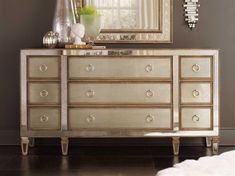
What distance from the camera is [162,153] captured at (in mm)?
4543

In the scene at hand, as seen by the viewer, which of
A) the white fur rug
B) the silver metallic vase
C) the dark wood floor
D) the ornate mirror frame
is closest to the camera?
the white fur rug

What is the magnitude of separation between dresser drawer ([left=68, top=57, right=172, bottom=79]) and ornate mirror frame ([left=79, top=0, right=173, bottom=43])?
0.52 meters

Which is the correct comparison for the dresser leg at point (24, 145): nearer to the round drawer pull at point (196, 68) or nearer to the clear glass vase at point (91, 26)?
the clear glass vase at point (91, 26)

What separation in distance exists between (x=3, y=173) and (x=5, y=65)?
1379 mm

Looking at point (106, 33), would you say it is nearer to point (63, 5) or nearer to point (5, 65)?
point (63, 5)

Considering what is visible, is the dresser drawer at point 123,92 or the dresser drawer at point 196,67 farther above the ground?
the dresser drawer at point 196,67

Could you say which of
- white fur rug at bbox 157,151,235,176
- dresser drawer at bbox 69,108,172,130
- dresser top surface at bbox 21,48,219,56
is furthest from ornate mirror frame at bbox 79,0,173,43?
white fur rug at bbox 157,151,235,176

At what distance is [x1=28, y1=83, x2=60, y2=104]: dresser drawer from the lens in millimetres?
4383

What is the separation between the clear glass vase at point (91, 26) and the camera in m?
4.58

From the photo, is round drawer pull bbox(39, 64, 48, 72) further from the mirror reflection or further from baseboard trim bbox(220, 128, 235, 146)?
baseboard trim bbox(220, 128, 235, 146)

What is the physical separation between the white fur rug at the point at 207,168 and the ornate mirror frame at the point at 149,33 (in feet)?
11.1

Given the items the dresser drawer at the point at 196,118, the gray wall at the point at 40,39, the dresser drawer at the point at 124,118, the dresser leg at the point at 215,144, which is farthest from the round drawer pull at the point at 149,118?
the gray wall at the point at 40,39

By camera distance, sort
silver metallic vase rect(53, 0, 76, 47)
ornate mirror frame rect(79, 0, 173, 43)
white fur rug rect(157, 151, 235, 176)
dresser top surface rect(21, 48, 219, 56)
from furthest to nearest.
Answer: ornate mirror frame rect(79, 0, 173, 43) < silver metallic vase rect(53, 0, 76, 47) < dresser top surface rect(21, 48, 219, 56) < white fur rug rect(157, 151, 235, 176)

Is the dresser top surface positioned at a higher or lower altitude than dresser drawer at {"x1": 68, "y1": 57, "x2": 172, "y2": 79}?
higher
